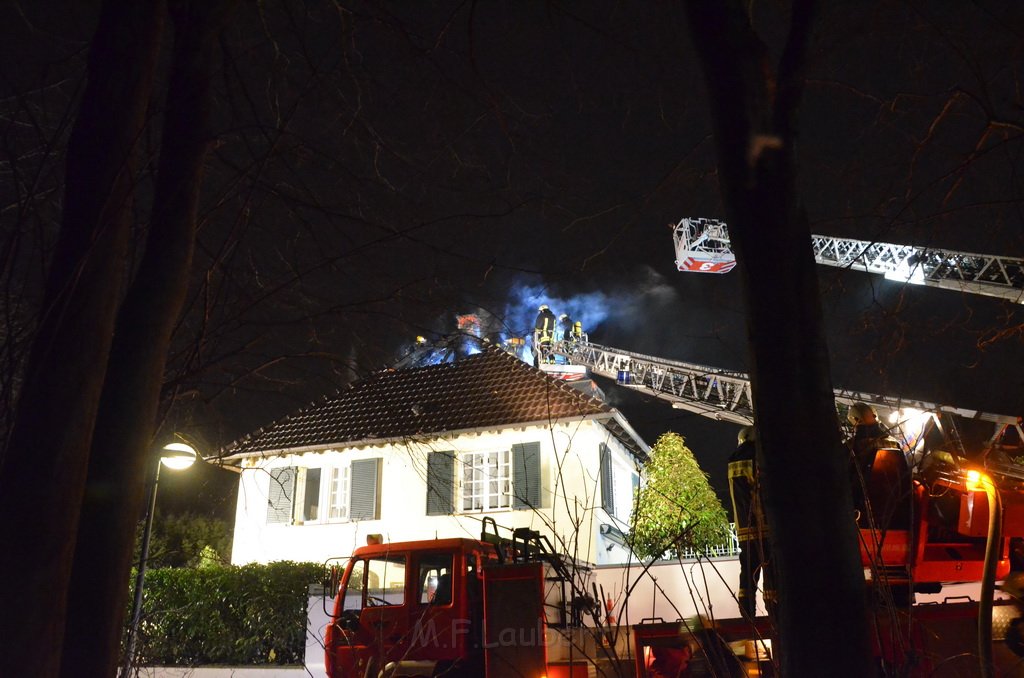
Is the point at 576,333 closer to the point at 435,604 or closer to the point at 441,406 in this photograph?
the point at 441,406

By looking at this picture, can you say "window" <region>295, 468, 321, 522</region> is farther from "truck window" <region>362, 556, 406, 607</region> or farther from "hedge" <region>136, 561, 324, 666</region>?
"truck window" <region>362, 556, 406, 607</region>

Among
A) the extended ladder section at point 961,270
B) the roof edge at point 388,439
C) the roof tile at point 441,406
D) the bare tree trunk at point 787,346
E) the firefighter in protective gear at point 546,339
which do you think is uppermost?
the firefighter in protective gear at point 546,339

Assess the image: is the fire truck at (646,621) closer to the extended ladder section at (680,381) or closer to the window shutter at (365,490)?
the extended ladder section at (680,381)

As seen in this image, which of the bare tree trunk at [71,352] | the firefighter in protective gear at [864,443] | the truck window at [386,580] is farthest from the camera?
the truck window at [386,580]

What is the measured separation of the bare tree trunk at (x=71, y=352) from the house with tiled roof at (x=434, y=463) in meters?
12.7

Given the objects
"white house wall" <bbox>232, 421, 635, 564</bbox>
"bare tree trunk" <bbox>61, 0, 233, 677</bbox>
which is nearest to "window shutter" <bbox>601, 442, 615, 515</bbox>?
"white house wall" <bbox>232, 421, 635, 564</bbox>

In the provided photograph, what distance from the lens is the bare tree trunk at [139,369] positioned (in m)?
3.51

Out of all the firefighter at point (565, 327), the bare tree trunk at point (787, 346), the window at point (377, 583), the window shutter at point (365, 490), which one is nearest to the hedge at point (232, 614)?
the window shutter at point (365, 490)

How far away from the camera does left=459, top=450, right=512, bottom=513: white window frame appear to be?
17.6 metres

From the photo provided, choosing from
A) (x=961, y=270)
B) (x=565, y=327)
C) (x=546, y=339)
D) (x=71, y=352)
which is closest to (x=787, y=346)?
(x=71, y=352)

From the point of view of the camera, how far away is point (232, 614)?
51.5 ft

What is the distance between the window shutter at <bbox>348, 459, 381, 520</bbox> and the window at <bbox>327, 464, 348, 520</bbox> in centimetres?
46

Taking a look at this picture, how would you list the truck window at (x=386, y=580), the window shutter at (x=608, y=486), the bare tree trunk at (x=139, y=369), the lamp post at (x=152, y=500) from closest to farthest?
the bare tree trunk at (x=139, y=369) → the lamp post at (x=152, y=500) → the truck window at (x=386, y=580) → the window shutter at (x=608, y=486)

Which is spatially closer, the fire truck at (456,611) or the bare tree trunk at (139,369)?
the bare tree trunk at (139,369)
